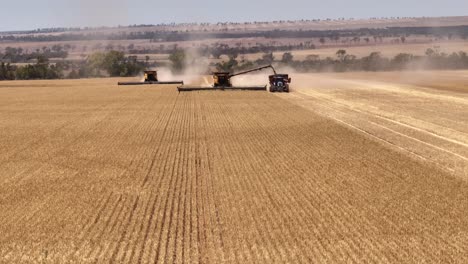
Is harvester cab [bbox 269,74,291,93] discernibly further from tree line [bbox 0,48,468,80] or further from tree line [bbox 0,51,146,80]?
tree line [bbox 0,51,146,80]

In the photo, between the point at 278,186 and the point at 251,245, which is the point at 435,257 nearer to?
the point at 251,245

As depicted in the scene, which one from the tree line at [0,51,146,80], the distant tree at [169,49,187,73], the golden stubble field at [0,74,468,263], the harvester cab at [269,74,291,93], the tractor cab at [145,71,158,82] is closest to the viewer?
the golden stubble field at [0,74,468,263]

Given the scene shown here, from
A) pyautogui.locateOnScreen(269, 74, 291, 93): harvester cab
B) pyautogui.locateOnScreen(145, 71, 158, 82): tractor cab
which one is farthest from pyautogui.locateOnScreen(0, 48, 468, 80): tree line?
pyautogui.locateOnScreen(269, 74, 291, 93): harvester cab

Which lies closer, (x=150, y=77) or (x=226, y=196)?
(x=226, y=196)

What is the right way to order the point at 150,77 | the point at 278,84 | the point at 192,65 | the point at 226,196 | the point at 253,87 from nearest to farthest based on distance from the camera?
the point at 226,196, the point at 278,84, the point at 253,87, the point at 150,77, the point at 192,65

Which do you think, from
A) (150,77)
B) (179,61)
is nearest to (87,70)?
(179,61)

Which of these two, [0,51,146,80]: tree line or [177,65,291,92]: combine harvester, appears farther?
[0,51,146,80]: tree line

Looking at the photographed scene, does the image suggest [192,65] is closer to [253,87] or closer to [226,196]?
[253,87]

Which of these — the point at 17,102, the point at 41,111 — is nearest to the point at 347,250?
the point at 41,111

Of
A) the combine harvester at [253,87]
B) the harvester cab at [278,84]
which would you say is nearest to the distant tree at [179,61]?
the combine harvester at [253,87]
